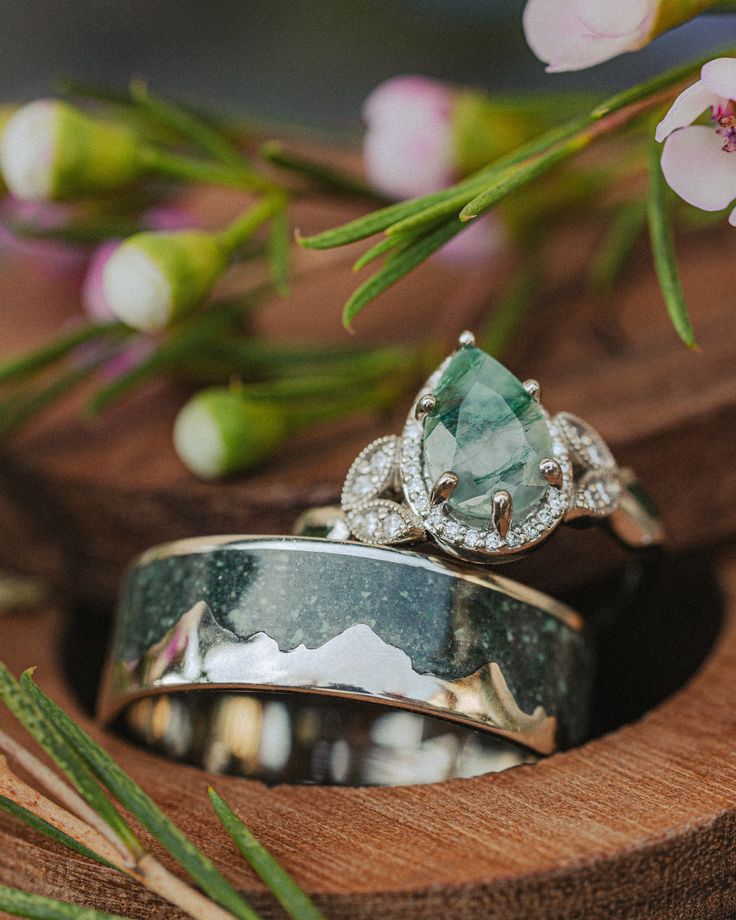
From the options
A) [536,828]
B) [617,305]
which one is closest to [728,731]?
[536,828]

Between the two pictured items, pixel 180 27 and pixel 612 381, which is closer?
pixel 612 381

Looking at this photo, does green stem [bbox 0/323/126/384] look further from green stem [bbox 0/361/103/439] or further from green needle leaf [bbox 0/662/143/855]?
green needle leaf [bbox 0/662/143/855]

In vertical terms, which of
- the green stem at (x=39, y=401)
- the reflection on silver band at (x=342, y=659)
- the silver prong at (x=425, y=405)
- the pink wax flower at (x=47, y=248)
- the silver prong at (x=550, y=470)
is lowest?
the reflection on silver band at (x=342, y=659)

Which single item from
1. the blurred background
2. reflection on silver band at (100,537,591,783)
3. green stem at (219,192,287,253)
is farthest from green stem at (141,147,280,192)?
the blurred background

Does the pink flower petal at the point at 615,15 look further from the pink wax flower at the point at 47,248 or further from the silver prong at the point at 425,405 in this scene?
the pink wax flower at the point at 47,248

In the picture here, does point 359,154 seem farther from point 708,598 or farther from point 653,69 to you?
point 653,69

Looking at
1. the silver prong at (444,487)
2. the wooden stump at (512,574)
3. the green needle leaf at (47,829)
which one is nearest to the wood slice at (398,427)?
the wooden stump at (512,574)

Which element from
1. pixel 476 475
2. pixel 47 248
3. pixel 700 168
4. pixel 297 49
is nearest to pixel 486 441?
pixel 476 475
